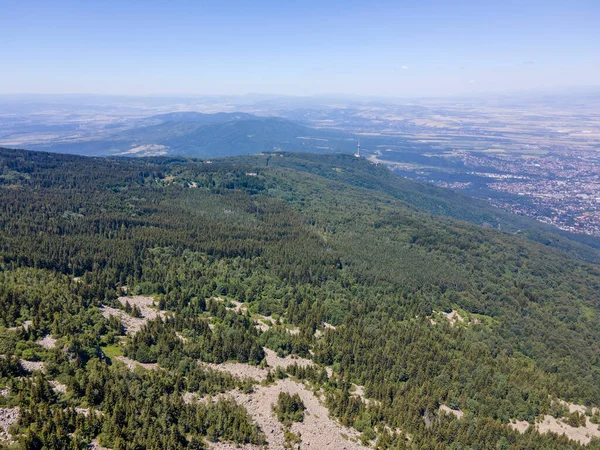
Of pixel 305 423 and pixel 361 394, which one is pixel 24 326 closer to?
pixel 305 423

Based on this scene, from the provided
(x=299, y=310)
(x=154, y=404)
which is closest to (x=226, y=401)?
(x=154, y=404)

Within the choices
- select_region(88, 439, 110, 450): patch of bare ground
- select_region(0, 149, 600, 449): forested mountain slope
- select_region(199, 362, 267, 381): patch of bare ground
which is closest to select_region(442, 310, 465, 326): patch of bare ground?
select_region(0, 149, 600, 449): forested mountain slope

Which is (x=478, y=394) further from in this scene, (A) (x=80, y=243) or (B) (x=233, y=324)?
(A) (x=80, y=243)

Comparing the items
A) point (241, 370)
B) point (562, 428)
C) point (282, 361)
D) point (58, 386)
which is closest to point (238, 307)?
point (282, 361)

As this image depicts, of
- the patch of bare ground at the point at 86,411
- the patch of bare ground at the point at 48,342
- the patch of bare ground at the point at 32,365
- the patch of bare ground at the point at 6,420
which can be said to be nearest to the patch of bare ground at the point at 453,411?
the patch of bare ground at the point at 86,411

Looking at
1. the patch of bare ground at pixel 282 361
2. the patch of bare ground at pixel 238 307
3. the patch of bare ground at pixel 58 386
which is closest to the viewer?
the patch of bare ground at pixel 58 386

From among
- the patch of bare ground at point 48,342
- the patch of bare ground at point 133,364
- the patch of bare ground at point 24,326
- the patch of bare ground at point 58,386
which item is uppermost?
the patch of bare ground at point 24,326

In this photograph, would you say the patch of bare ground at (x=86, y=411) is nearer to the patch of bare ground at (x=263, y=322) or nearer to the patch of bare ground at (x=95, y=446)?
the patch of bare ground at (x=95, y=446)
